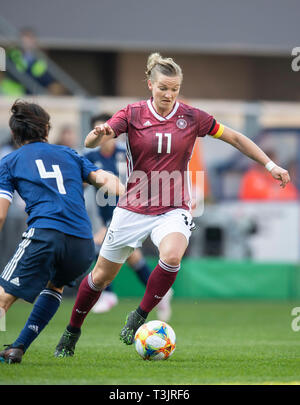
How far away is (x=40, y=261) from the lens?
5273 millimetres

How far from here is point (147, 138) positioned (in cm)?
604

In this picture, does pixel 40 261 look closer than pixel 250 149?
Yes

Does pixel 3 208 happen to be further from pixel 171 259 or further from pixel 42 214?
pixel 171 259

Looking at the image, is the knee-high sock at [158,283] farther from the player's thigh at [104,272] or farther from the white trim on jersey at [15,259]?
the white trim on jersey at [15,259]

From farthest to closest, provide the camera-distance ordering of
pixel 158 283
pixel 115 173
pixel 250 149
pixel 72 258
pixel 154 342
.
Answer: pixel 115 173, pixel 250 149, pixel 158 283, pixel 154 342, pixel 72 258

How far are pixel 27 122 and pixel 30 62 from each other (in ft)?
30.0

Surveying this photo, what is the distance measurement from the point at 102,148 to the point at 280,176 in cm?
388

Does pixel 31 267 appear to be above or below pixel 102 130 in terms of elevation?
below

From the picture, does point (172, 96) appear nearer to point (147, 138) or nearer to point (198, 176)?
point (147, 138)

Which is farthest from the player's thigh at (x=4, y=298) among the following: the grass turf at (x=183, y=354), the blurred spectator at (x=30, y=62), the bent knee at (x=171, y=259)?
the blurred spectator at (x=30, y=62)

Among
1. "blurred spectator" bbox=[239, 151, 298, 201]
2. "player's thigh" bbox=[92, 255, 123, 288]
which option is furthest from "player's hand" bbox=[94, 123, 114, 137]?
"blurred spectator" bbox=[239, 151, 298, 201]

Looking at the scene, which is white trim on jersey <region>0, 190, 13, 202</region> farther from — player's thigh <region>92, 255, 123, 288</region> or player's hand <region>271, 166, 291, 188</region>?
player's hand <region>271, 166, 291, 188</region>

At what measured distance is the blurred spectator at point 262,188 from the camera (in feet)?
41.9

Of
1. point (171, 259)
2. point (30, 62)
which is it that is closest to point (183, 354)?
point (171, 259)
